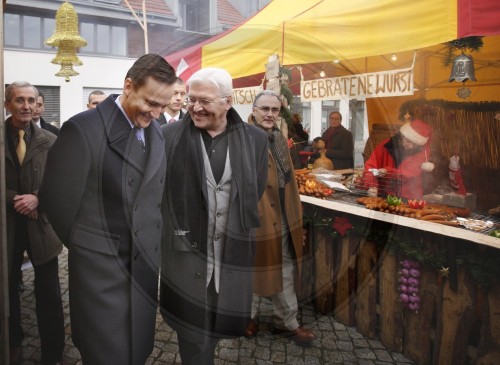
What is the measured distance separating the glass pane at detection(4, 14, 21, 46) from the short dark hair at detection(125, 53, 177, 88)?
633 millimetres

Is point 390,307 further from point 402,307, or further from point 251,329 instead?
point 251,329

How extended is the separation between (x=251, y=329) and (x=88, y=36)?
2.05m

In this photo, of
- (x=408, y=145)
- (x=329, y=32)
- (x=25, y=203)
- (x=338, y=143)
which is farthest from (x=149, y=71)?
(x=338, y=143)

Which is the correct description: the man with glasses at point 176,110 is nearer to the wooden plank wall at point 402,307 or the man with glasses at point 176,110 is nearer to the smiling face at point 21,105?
the smiling face at point 21,105

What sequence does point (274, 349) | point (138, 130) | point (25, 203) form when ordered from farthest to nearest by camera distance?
point (274, 349) → point (25, 203) → point (138, 130)

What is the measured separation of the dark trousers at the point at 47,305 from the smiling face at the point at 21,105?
25.4 inches

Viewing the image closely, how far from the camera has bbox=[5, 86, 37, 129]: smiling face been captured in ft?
6.61

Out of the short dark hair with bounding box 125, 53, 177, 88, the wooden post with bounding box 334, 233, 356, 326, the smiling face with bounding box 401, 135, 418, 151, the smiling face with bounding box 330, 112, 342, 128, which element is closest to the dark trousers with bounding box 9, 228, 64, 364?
the short dark hair with bounding box 125, 53, 177, 88

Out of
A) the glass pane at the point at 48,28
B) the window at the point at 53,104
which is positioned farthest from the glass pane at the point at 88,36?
the window at the point at 53,104

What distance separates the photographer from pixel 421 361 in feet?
8.05

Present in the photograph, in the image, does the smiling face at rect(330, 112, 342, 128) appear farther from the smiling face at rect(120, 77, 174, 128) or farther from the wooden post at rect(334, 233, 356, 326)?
the smiling face at rect(120, 77, 174, 128)

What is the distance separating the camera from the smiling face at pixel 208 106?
1707mm

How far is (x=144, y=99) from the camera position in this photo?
4.96 feet

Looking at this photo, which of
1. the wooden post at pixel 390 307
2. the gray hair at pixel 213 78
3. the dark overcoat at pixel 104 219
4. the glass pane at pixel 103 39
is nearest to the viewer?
the dark overcoat at pixel 104 219
